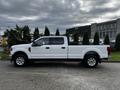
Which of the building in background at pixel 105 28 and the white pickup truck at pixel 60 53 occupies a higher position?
the building in background at pixel 105 28

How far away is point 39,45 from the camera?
449 inches

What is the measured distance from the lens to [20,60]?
1148 cm

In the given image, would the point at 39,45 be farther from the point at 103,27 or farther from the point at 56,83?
the point at 103,27

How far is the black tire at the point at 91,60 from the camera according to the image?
11.4 metres

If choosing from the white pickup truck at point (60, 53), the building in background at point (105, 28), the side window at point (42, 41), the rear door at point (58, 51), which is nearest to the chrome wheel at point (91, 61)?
the white pickup truck at point (60, 53)

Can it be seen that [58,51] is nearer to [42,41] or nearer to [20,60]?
[42,41]

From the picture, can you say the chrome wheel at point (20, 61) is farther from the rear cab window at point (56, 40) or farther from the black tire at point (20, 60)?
the rear cab window at point (56, 40)

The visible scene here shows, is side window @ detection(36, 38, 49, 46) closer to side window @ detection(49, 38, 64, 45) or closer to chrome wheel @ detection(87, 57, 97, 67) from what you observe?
side window @ detection(49, 38, 64, 45)

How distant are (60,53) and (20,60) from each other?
2.46 meters

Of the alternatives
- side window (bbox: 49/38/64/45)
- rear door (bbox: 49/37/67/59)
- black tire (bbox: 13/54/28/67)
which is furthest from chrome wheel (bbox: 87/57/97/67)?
black tire (bbox: 13/54/28/67)

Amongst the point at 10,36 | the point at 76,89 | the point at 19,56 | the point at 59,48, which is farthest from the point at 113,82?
the point at 10,36

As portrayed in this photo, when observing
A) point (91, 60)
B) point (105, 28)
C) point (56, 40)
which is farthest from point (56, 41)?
point (105, 28)

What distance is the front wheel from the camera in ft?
37.5

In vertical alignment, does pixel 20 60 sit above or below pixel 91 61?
above
